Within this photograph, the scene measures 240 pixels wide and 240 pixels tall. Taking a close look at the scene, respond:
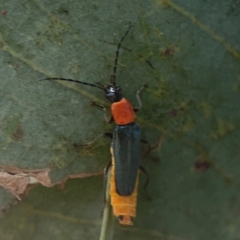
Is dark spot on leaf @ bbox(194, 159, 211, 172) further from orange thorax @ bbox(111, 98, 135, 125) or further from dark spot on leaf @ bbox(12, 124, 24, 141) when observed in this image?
dark spot on leaf @ bbox(12, 124, 24, 141)

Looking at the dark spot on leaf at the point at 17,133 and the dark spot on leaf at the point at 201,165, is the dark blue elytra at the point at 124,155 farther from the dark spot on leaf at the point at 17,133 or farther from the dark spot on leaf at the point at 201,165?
the dark spot on leaf at the point at 17,133

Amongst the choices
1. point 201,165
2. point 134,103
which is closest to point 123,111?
point 134,103

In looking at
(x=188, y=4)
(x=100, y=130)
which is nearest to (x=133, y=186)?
(x=100, y=130)

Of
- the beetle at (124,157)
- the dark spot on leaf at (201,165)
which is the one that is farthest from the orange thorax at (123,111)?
the dark spot on leaf at (201,165)

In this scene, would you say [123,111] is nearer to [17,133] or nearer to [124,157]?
[124,157]

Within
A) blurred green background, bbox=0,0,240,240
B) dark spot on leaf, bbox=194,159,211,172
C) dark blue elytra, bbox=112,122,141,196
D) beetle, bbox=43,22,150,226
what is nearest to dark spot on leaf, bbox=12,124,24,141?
blurred green background, bbox=0,0,240,240

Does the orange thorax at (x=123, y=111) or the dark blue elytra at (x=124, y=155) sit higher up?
the orange thorax at (x=123, y=111)

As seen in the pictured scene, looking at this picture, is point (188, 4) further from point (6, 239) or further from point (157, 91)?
point (6, 239)

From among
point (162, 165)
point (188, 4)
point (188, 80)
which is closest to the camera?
point (188, 4)
